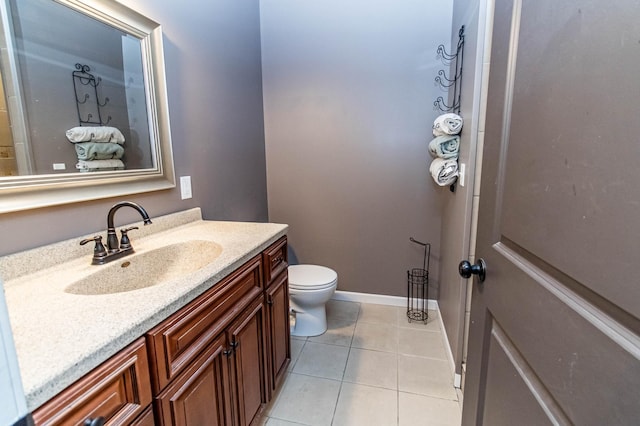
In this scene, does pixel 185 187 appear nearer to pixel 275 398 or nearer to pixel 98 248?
pixel 98 248

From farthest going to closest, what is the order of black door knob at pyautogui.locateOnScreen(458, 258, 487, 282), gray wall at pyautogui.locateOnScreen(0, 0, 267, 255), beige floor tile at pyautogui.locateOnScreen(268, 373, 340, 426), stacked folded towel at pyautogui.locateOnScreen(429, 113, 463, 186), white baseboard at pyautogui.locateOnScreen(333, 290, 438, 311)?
1. white baseboard at pyautogui.locateOnScreen(333, 290, 438, 311)
2. stacked folded towel at pyautogui.locateOnScreen(429, 113, 463, 186)
3. beige floor tile at pyautogui.locateOnScreen(268, 373, 340, 426)
4. gray wall at pyautogui.locateOnScreen(0, 0, 267, 255)
5. black door knob at pyautogui.locateOnScreen(458, 258, 487, 282)

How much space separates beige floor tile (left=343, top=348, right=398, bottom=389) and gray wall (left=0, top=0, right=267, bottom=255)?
4.06ft

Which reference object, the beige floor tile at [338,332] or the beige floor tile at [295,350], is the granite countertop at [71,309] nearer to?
the beige floor tile at [295,350]

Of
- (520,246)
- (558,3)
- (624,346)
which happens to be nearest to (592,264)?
(624,346)

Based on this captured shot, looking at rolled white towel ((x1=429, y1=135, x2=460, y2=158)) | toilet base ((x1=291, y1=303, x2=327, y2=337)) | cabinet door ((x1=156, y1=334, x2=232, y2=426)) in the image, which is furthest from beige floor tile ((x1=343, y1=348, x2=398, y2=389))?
rolled white towel ((x1=429, y1=135, x2=460, y2=158))

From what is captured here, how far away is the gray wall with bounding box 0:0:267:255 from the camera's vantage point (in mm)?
1116

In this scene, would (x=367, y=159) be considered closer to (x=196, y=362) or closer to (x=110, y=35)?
(x=110, y=35)

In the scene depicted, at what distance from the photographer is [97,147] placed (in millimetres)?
1229

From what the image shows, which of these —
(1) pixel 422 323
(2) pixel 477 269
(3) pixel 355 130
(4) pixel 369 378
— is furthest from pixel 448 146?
(4) pixel 369 378

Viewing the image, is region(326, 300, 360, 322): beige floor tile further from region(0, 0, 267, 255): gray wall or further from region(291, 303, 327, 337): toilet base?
region(0, 0, 267, 255): gray wall

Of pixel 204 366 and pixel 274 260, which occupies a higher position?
pixel 274 260

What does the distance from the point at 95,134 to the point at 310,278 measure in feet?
4.73

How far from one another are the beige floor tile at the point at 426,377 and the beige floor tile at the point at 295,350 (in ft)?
2.10

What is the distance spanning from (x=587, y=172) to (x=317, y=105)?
221 centimetres
